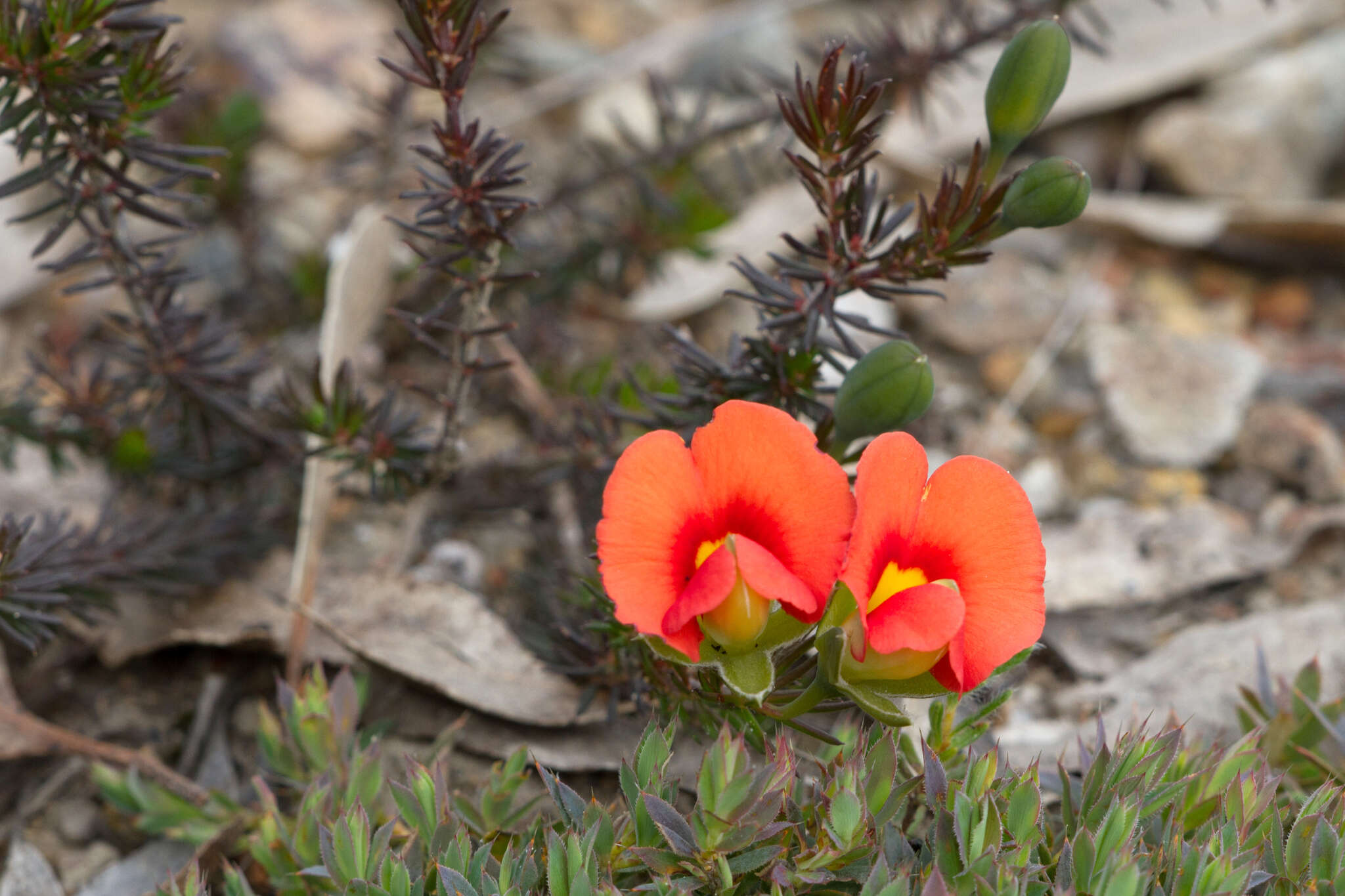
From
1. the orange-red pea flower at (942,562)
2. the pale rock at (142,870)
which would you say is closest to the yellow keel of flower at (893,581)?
the orange-red pea flower at (942,562)

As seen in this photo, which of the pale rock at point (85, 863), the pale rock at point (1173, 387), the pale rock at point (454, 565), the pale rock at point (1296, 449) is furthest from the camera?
the pale rock at point (1173, 387)

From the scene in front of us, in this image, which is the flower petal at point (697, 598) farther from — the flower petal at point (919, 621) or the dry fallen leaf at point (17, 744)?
the dry fallen leaf at point (17, 744)

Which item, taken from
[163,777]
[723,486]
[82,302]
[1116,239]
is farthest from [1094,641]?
[82,302]

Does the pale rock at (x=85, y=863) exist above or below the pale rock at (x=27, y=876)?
below

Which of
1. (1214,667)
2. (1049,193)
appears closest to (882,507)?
(1049,193)

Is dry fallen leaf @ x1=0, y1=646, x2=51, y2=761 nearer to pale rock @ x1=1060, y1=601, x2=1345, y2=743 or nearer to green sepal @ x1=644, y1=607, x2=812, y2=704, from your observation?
green sepal @ x1=644, y1=607, x2=812, y2=704

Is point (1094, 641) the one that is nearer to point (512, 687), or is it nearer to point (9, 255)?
point (512, 687)

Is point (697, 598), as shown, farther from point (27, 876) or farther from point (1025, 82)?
point (27, 876)
